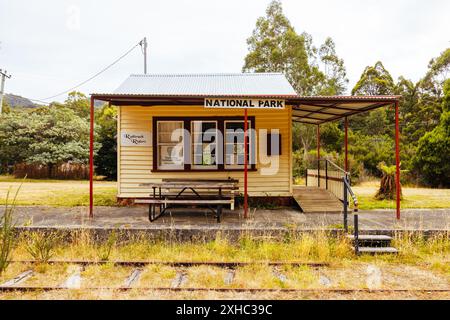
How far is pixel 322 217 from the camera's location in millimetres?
8508

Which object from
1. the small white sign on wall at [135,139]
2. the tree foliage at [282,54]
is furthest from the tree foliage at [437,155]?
the small white sign on wall at [135,139]

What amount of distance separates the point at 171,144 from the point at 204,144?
969 mm

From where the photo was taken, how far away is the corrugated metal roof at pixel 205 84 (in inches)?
397

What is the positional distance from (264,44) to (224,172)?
59.7 feet

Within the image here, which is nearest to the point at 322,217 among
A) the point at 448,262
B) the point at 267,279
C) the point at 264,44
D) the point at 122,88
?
the point at 448,262

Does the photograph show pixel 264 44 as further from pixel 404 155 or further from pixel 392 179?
pixel 392 179

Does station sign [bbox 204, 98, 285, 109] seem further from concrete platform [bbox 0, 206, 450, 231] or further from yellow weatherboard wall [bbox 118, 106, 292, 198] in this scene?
concrete platform [bbox 0, 206, 450, 231]

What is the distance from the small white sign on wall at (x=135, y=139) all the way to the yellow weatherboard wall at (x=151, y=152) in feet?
0.30

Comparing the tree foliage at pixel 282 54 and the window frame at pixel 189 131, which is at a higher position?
the tree foliage at pixel 282 54

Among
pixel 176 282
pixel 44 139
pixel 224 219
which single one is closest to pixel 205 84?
pixel 224 219

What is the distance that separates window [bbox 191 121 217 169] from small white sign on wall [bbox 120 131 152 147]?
51.7 inches

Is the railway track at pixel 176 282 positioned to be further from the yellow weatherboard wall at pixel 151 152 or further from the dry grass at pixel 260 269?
the yellow weatherboard wall at pixel 151 152

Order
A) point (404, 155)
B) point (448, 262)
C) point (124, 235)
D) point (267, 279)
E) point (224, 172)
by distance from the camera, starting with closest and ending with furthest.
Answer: point (267, 279)
point (448, 262)
point (124, 235)
point (224, 172)
point (404, 155)

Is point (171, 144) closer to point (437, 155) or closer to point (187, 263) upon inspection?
point (187, 263)
